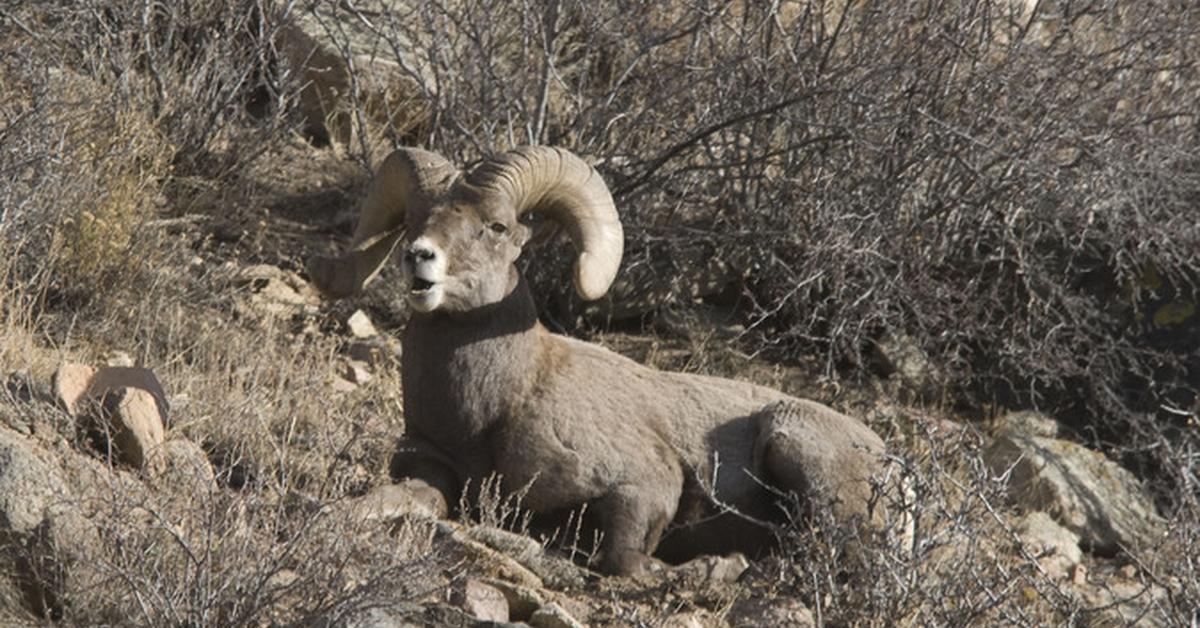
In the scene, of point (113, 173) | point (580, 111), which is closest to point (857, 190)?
point (580, 111)

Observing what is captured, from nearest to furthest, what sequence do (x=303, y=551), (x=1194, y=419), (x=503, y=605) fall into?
(x=303, y=551), (x=503, y=605), (x=1194, y=419)

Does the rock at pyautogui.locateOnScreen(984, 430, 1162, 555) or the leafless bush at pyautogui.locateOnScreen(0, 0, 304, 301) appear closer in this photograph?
the leafless bush at pyautogui.locateOnScreen(0, 0, 304, 301)

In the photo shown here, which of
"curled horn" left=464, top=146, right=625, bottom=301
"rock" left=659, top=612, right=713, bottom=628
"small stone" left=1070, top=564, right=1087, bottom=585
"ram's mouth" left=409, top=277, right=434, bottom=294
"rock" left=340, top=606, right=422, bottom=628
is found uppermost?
"curled horn" left=464, top=146, right=625, bottom=301

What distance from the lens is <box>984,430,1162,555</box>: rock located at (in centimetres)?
1084

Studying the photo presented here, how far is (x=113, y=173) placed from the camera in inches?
441

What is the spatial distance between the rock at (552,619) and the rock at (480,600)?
122 mm

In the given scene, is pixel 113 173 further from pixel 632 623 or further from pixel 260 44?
pixel 632 623

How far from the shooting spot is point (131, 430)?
7.91 metres

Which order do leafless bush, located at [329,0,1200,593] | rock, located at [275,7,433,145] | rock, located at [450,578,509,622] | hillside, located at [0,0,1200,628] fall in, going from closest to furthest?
rock, located at [450,578,509,622] → hillside, located at [0,0,1200,628] → leafless bush, located at [329,0,1200,593] → rock, located at [275,7,433,145]

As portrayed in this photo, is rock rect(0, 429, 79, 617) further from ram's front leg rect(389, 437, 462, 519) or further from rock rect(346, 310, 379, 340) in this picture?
rock rect(346, 310, 379, 340)

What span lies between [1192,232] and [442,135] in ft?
14.6

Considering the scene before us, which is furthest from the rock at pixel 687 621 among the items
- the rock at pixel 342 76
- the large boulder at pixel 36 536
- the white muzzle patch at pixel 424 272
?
the rock at pixel 342 76

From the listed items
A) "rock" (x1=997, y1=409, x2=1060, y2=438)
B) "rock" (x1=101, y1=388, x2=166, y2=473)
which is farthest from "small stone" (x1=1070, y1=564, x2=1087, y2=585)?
"rock" (x1=101, y1=388, x2=166, y2=473)

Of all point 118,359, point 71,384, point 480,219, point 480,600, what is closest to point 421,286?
point 480,219
